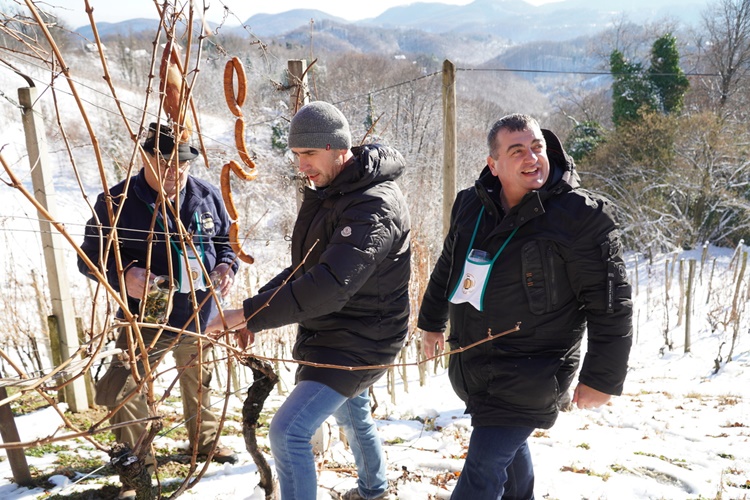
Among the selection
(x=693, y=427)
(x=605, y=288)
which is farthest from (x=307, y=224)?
(x=693, y=427)

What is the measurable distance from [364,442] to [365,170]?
1256 millimetres

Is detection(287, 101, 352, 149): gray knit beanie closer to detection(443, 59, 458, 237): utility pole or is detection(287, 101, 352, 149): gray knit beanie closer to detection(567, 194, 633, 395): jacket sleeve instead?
detection(567, 194, 633, 395): jacket sleeve

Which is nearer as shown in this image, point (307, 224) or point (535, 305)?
point (535, 305)

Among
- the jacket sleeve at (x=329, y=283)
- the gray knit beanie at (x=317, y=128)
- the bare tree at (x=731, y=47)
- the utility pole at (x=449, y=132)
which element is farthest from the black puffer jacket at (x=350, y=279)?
the bare tree at (x=731, y=47)

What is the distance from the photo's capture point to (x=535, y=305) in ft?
6.48

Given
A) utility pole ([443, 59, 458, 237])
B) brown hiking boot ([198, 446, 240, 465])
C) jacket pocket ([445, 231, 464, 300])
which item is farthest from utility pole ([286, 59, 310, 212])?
utility pole ([443, 59, 458, 237])

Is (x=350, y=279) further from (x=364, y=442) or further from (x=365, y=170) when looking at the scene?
(x=364, y=442)

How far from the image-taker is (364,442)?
8.02 ft

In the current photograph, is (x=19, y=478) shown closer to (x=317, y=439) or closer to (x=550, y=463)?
(x=317, y=439)

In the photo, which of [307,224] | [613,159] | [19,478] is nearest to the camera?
[307,224]

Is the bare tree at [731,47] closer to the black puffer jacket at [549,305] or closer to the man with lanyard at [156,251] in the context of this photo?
the black puffer jacket at [549,305]

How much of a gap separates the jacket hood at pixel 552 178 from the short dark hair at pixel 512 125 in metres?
0.13

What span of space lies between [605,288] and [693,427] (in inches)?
131

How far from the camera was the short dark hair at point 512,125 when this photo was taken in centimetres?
203
